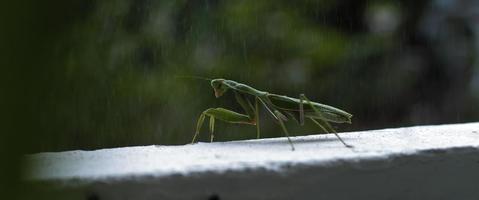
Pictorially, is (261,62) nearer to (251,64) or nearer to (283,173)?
(251,64)

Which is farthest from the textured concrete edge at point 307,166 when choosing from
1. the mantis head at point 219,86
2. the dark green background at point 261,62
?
the dark green background at point 261,62

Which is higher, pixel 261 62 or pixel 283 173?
pixel 283 173

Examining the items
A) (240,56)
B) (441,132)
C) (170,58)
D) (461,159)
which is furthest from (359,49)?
(461,159)

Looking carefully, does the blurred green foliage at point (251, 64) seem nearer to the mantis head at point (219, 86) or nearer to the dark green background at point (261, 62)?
the dark green background at point (261, 62)

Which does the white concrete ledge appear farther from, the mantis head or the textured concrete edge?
the mantis head

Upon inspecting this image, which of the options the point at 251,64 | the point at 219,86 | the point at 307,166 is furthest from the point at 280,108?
the point at 251,64

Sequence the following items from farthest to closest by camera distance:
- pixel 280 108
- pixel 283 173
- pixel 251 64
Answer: pixel 251 64 < pixel 280 108 < pixel 283 173

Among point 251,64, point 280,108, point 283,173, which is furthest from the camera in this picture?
point 251,64
